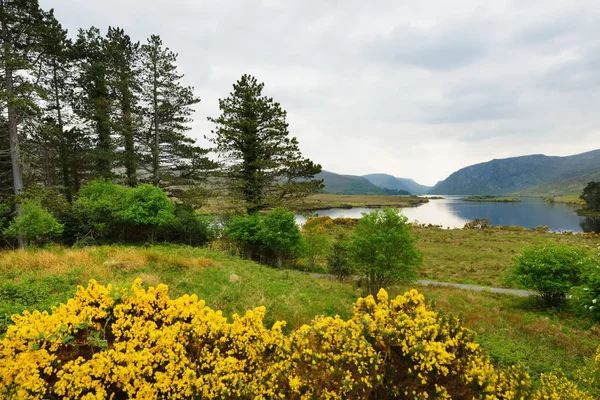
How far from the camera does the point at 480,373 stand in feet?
13.0

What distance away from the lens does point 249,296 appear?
423 inches

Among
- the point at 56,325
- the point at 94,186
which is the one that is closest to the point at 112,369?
the point at 56,325

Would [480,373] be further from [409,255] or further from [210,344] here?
[409,255]

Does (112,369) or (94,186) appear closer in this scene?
(112,369)

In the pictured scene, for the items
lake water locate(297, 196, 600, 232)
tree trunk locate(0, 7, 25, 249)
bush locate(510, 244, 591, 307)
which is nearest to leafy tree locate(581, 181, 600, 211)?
lake water locate(297, 196, 600, 232)

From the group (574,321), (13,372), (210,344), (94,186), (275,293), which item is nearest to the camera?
(13,372)

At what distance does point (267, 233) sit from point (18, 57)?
19.1 metres

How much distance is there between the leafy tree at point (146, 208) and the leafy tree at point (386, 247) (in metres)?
14.6

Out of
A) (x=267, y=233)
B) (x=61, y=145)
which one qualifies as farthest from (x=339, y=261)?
(x=61, y=145)

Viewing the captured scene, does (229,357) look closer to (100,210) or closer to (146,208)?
(146,208)

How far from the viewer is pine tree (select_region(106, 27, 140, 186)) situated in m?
24.1

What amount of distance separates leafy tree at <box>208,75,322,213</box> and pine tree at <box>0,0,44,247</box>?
12.2 m

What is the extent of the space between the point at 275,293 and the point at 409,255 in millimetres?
9193

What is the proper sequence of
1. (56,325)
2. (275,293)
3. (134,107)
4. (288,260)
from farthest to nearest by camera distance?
(288,260)
(134,107)
(275,293)
(56,325)
